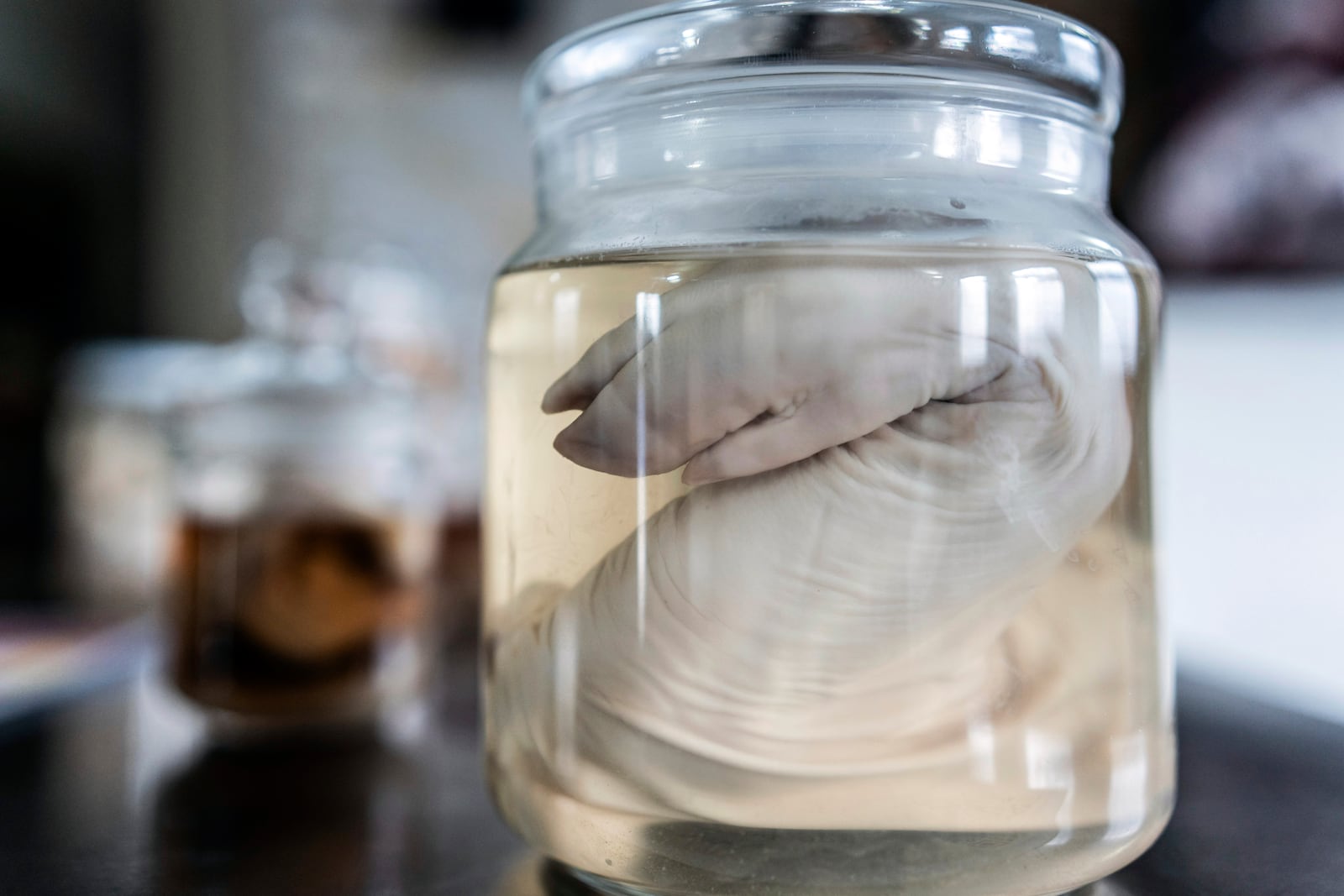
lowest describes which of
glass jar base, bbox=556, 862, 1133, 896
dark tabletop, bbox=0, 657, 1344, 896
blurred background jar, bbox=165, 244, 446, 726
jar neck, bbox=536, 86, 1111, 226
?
dark tabletop, bbox=0, 657, 1344, 896

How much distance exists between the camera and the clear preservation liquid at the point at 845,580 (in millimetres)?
316

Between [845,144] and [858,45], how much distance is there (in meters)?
0.03

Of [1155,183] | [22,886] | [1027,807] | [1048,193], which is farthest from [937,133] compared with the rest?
[1155,183]

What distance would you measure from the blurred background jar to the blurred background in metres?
0.10

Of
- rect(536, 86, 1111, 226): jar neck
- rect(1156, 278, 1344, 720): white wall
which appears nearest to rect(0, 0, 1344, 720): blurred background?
rect(1156, 278, 1344, 720): white wall

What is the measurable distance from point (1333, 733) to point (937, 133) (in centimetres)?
47

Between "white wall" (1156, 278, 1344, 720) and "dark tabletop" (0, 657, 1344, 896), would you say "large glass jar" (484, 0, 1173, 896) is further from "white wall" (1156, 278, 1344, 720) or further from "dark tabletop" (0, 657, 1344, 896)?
"white wall" (1156, 278, 1344, 720)

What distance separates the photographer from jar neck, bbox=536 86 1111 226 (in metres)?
0.36

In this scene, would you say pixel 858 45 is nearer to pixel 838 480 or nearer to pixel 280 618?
pixel 838 480

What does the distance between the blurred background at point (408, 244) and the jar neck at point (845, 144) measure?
0.11 meters

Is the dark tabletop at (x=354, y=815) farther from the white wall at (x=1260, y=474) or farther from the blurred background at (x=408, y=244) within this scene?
the white wall at (x=1260, y=474)

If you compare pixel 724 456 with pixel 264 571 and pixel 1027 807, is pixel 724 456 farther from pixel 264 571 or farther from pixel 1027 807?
pixel 264 571

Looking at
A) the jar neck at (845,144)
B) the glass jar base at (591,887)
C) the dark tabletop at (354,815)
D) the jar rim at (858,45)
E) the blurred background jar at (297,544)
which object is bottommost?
the dark tabletop at (354,815)

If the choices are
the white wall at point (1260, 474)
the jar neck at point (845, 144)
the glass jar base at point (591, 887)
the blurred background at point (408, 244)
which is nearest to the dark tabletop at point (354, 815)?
the glass jar base at point (591, 887)
